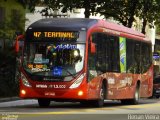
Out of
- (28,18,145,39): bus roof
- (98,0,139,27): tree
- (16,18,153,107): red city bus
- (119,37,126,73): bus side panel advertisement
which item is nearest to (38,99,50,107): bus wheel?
(16,18,153,107): red city bus

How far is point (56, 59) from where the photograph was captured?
2392 cm

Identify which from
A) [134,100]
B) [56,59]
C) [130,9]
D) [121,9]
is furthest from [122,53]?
[121,9]

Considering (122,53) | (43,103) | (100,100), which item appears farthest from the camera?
(122,53)

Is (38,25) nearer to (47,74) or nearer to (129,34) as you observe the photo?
(47,74)

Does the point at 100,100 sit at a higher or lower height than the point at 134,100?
higher

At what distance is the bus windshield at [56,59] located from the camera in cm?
2378

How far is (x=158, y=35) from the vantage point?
85.8 meters

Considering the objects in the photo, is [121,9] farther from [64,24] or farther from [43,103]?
[64,24]

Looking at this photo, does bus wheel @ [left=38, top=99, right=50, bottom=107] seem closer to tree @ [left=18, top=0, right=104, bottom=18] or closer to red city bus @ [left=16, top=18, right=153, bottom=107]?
red city bus @ [left=16, top=18, right=153, bottom=107]

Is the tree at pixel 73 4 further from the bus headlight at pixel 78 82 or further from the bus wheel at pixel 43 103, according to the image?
the bus headlight at pixel 78 82

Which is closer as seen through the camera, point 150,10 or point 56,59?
point 56,59

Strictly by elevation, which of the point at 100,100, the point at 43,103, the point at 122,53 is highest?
the point at 122,53

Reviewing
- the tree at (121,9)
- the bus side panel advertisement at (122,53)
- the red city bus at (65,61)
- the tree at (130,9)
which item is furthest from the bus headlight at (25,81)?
the tree at (121,9)

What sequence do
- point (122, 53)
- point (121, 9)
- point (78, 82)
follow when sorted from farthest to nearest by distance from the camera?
point (121, 9) < point (122, 53) < point (78, 82)
